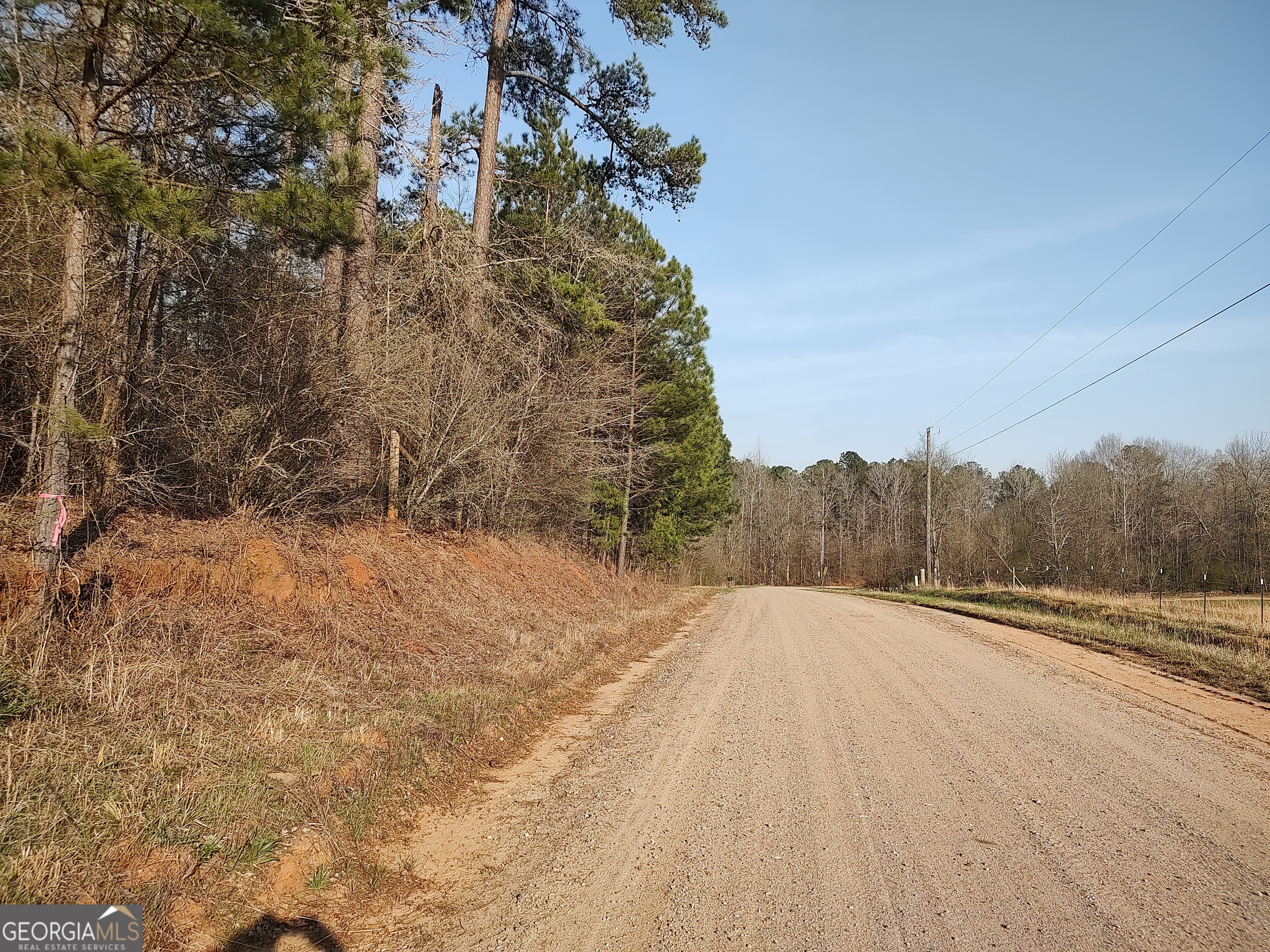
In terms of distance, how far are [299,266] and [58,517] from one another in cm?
567

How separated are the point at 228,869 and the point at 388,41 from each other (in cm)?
843

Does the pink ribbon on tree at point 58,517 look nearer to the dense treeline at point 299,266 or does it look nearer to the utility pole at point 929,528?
the dense treeline at point 299,266

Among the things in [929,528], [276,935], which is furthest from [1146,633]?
[929,528]

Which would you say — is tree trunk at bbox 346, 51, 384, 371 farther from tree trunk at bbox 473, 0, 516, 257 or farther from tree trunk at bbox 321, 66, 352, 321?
tree trunk at bbox 473, 0, 516, 257

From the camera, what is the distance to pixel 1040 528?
52.9m

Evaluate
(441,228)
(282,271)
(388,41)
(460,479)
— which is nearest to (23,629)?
(282,271)

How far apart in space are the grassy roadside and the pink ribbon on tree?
41.2 feet

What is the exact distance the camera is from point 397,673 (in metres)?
7.57

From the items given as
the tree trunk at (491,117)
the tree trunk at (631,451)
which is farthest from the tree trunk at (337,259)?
the tree trunk at (631,451)

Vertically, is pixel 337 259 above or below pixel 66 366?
above

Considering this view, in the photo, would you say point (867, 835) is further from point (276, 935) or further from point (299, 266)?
point (299, 266)

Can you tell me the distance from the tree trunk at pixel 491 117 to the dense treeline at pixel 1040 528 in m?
30.8

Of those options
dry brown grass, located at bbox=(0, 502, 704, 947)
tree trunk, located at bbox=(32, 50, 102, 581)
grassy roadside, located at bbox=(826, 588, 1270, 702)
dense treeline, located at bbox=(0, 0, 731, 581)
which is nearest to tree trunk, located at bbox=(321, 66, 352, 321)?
dense treeline, located at bbox=(0, 0, 731, 581)

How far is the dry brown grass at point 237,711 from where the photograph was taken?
3.54 meters
